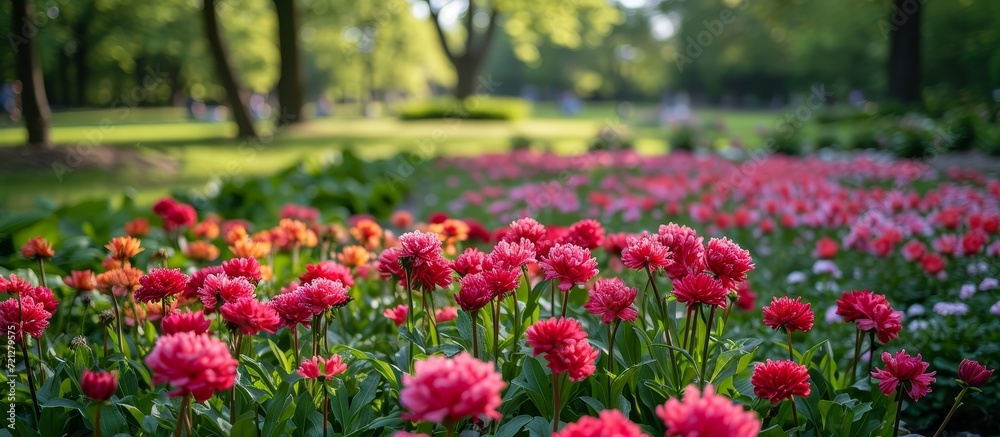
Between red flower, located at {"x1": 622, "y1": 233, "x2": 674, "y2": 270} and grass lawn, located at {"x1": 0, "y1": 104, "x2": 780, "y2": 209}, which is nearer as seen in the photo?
red flower, located at {"x1": 622, "y1": 233, "x2": 674, "y2": 270}

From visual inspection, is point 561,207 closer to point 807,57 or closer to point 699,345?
point 699,345

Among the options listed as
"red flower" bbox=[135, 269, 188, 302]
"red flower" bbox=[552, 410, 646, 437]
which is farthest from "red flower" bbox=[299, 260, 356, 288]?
"red flower" bbox=[552, 410, 646, 437]

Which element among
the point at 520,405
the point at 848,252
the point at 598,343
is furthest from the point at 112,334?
the point at 848,252

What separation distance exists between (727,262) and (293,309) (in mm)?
1074

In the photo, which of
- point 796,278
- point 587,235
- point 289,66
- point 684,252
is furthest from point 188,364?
point 289,66

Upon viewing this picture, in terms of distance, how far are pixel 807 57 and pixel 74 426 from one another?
4210 cm

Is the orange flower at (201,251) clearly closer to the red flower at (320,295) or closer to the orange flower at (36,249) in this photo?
the orange flower at (36,249)

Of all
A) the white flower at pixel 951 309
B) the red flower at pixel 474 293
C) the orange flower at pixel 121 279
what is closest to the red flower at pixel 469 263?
the red flower at pixel 474 293

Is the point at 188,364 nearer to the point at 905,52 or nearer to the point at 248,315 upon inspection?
the point at 248,315

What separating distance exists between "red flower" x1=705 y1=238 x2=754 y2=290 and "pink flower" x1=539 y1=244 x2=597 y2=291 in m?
0.30

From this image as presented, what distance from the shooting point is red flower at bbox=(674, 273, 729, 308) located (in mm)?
1598

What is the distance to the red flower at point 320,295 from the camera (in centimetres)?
170

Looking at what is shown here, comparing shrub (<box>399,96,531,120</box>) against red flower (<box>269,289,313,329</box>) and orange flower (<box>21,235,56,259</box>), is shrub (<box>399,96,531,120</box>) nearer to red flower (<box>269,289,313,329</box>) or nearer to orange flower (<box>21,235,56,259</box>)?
orange flower (<box>21,235,56,259</box>)

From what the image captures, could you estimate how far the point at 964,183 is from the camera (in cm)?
669
